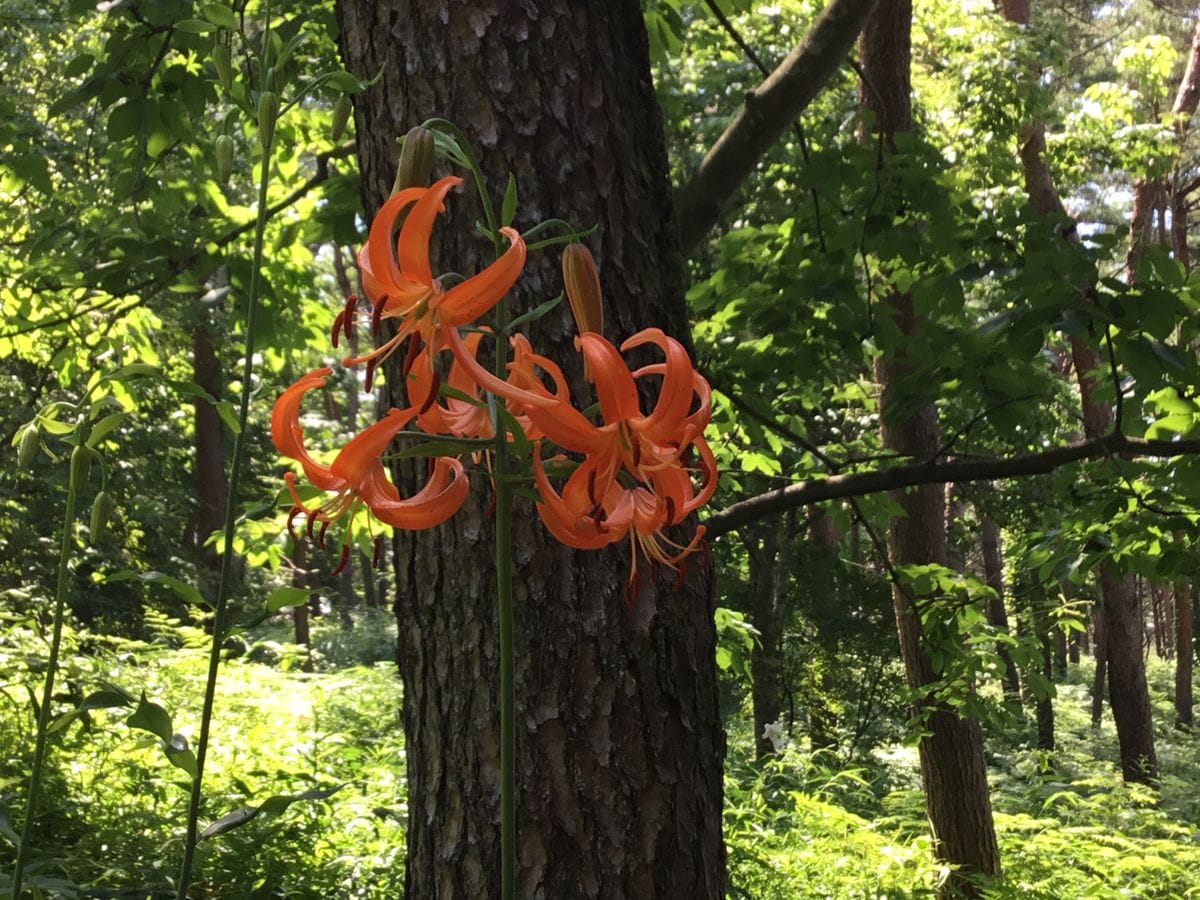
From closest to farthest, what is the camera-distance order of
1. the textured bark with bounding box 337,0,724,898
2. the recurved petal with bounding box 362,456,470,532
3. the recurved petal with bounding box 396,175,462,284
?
the recurved petal with bounding box 396,175,462,284, the recurved petal with bounding box 362,456,470,532, the textured bark with bounding box 337,0,724,898

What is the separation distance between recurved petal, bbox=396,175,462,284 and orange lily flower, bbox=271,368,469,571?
→ 8 centimetres

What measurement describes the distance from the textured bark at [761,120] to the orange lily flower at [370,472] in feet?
5.52

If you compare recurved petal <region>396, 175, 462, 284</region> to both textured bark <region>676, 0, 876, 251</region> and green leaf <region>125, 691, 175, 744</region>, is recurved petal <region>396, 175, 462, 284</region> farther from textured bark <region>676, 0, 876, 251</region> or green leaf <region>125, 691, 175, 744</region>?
textured bark <region>676, 0, 876, 251</region>

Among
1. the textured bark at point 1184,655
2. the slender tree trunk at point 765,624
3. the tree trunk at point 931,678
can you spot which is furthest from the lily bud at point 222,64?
the textured bark at point 1184,655

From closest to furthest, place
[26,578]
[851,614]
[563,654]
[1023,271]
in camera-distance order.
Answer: [563,654], [1023,271], [26,578], [851,614]

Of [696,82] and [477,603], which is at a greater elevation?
[696,82]

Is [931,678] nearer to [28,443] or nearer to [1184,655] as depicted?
[28,443]

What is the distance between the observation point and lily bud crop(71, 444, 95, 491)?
103 cm

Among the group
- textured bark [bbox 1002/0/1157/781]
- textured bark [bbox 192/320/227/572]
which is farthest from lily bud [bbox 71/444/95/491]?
textured bark [bbox 192/320/227/572]

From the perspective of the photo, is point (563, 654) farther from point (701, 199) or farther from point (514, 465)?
point (701, 199)

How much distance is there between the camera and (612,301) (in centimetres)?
152

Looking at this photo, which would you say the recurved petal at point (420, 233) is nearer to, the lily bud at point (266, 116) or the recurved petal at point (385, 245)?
the recurved petal at point (385, 245)

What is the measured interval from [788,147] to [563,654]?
6.82 meters

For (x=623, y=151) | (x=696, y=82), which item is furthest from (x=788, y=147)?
(x=623, y=151)
